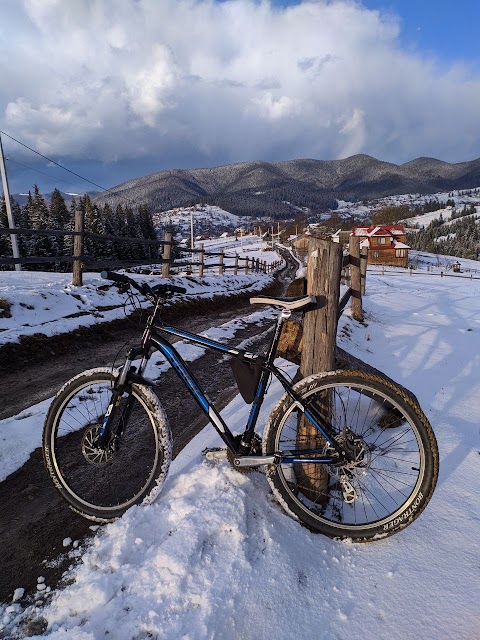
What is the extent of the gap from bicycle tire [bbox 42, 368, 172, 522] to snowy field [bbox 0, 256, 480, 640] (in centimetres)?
17

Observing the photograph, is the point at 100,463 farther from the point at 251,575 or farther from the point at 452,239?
the point at 452,239

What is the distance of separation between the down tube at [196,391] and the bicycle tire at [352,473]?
31cm

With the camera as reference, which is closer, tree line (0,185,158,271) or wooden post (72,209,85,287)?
wooden post (72,209,85,287)

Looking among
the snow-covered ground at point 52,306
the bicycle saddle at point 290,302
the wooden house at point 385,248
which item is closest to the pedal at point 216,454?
the bicycle saddle at point 290,302

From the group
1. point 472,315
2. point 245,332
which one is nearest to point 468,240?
point 472,315

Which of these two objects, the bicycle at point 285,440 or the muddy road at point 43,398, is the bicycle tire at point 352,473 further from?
the muddy road at point 43,398

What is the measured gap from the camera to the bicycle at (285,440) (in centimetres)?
231

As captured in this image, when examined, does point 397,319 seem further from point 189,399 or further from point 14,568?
point 14,568

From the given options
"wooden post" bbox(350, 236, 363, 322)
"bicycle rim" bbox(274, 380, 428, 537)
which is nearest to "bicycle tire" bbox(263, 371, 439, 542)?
"bicycle rim" bbox(274, 380, 428, 537)

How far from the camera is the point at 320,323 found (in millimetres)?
2660

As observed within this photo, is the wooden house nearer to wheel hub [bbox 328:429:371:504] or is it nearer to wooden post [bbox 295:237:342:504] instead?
wooden post [bbox 295:237:342:504]

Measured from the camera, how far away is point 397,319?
1123 cm

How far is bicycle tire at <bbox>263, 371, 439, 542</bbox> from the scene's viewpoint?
2250mm

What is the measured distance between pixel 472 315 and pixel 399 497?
13599 mm
